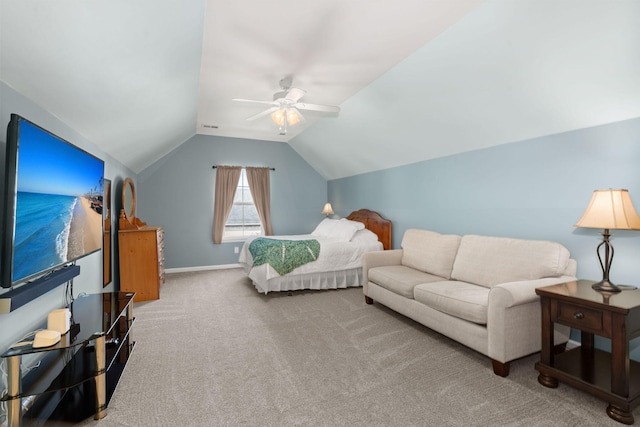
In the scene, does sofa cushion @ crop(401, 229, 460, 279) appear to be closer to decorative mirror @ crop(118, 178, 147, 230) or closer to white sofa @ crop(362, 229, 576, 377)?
white sofa @ crop(362, 229, 576, 377)

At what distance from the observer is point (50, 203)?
177 centimetres

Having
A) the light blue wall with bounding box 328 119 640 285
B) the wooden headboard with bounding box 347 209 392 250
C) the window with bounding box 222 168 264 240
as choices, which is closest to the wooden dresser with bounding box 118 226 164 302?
the window with bounding box 222 168 264 240

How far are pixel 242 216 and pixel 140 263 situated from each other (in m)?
2.58

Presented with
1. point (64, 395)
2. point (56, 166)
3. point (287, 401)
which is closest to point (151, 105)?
point (56, 166)

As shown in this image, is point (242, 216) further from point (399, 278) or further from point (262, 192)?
point (399, 278)

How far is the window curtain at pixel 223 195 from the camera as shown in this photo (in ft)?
19.9

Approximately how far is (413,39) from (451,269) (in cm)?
225

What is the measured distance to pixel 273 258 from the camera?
161 inches

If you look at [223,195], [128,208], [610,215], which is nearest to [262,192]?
[223,195]

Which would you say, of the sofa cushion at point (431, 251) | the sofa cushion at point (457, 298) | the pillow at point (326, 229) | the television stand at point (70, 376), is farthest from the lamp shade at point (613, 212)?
the pillow at point (326, 229)

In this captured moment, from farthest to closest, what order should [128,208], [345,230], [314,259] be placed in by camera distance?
[345,230] → [128,208] → [314,259]

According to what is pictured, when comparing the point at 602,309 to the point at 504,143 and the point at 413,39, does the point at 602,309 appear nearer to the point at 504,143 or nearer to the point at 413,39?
the point at 504,143

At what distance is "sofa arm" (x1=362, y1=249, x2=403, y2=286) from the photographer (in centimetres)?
381

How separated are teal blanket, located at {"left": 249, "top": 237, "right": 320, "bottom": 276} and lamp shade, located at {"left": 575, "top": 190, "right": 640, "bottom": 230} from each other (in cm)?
298
